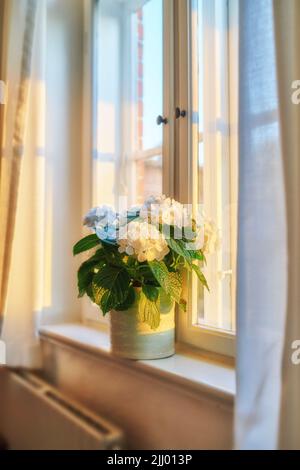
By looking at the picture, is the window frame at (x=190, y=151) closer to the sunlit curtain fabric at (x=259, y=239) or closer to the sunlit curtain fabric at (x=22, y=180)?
the sunlit curtain fabric at (x=259, y=239)

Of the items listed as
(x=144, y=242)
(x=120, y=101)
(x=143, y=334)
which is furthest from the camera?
(x=120, y=101)

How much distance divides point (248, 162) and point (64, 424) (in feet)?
2.93

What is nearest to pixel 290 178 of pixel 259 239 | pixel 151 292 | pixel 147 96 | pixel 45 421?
pixel 259 239

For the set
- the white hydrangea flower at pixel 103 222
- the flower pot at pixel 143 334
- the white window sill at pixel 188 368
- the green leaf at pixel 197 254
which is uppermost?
the white hydrangea flower at pixel 103 222

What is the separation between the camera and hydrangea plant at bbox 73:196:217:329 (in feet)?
2.95

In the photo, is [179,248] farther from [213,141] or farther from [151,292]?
[213,141]

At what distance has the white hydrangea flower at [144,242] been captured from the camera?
88cm

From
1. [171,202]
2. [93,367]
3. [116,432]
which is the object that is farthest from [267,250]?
[93,367]

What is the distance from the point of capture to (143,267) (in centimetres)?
97

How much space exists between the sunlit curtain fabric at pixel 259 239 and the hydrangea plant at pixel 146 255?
244mm

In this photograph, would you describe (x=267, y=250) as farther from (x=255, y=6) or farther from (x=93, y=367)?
(x=93, y=367)

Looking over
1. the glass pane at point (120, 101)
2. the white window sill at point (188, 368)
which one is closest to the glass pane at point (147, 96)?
the glass pane at point (120, 101)

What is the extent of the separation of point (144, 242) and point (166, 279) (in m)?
0.11

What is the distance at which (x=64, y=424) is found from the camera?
1053 mm
